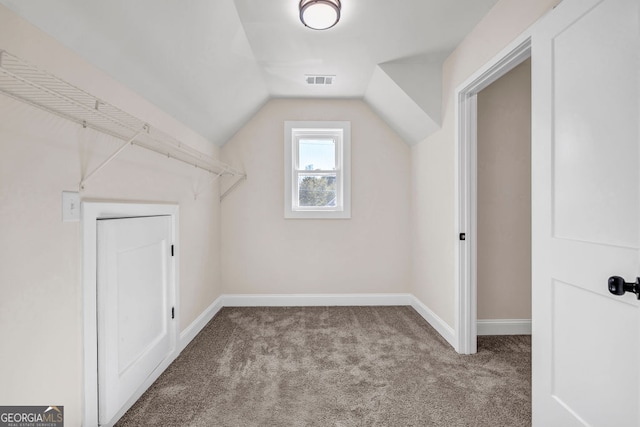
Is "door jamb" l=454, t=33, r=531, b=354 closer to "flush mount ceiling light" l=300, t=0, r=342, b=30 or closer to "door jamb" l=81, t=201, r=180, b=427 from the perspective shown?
"flush mount ceiling light" l=300, t=0, r=342, b=30

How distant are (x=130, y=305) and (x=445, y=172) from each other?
248cm

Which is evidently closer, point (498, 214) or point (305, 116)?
point (498, 214)

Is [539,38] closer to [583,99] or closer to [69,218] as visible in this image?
[583,99]

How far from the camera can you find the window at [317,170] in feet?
11.3

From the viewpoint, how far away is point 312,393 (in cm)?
182

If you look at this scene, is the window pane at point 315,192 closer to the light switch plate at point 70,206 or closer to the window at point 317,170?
the window at point 317,170

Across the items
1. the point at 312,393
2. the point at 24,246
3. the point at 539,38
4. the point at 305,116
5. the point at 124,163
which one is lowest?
the point at 312,393

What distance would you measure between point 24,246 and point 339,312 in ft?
8.83

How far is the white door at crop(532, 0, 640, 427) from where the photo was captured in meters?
1.01

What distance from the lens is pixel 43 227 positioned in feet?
3.90

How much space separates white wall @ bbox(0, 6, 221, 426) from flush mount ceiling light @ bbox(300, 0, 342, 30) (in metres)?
1.15

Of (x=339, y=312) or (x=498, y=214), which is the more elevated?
(x=498, y=214)

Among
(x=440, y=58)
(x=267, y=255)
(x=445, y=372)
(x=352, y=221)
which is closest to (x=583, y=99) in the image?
(x=440, y=58)

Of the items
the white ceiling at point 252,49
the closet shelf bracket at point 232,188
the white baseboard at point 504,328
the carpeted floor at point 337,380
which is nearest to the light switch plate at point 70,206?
the white ceiling at point 252,49
